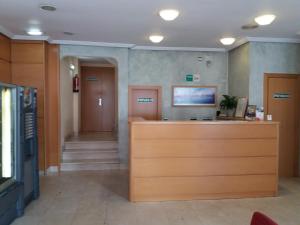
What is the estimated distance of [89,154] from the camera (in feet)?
20.4

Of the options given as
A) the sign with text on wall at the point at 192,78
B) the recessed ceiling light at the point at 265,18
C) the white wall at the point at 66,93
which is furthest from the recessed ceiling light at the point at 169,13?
the white wall at the point at 66,93

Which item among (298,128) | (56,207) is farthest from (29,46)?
(298,128)

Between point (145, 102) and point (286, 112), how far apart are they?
300cm

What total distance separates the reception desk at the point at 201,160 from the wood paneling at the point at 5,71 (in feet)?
8.88

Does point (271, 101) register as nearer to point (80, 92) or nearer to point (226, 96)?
point (226, 96)

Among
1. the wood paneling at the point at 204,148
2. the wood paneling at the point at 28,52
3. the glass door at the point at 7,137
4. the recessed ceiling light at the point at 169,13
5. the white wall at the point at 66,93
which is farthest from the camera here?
the white wall at the point at 66,93

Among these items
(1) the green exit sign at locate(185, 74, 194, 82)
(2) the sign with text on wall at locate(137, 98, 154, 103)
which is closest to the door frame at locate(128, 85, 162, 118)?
(2) the sign with text on wall at locate(137, 98, 154, 103)

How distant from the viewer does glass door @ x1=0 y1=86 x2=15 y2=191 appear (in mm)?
3301

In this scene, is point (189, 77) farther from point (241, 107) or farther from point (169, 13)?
point (169, 13)

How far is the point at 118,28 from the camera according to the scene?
4559 millimetres

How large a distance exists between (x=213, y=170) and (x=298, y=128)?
2.56m

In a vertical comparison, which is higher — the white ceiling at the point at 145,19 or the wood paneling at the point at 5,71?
the white ceiling at the point at 145,19

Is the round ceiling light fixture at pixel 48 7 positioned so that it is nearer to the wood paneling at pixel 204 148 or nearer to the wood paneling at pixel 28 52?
the wood paneling at pixel 28 52

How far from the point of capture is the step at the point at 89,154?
20.1 ft
